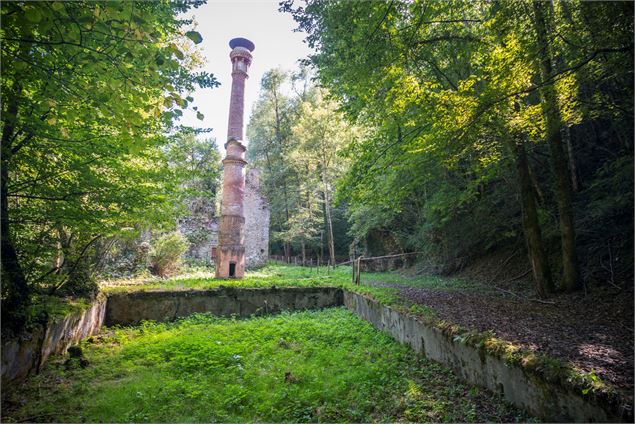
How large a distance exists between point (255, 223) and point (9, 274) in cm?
1868

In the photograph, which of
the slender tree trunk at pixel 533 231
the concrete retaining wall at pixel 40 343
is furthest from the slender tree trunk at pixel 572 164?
the concrete retaining wall at pixel 40 343

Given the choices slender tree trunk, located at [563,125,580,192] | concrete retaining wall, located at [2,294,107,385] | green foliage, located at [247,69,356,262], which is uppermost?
green foliage, located at [247,69,356,262]

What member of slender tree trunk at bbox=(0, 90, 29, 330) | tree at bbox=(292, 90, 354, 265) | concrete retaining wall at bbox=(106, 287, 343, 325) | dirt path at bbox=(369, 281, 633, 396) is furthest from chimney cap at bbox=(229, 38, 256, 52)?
dirt path at bbox=(369, 281, 633, 396)

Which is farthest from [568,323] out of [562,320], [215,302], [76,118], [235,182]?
[235,182]

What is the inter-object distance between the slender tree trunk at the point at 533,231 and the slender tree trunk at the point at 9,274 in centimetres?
828

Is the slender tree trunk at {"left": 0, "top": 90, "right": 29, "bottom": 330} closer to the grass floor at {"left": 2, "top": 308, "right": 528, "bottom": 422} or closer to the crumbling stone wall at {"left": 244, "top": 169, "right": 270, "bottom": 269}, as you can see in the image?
the grass floor at {"left": 2, "top": 308, "right": 528, "bottom": 422}

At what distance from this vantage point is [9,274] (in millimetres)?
4262

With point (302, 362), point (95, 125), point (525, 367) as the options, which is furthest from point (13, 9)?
point (302, 362)

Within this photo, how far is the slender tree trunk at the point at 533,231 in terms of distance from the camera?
645cm

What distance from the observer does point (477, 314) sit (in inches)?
214

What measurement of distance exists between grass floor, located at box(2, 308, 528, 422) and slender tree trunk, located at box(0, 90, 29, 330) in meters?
0.98

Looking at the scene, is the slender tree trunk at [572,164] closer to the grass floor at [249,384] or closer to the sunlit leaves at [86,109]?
the grass floor at [249,384]

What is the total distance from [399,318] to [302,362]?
2.04 m

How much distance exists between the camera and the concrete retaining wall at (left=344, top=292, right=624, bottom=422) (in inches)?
100
